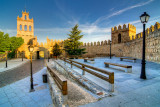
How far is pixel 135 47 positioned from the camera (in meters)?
15.6

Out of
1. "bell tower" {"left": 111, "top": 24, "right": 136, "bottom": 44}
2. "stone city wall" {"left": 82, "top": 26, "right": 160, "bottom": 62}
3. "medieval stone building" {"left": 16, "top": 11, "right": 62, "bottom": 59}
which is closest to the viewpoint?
"stone city wall" {"left": 82, "top": 26, "right": 160, "bottom": 62}

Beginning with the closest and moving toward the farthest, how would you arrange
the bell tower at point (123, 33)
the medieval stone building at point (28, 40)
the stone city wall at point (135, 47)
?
the stone city wall at point (135, 47) → the bell tower at point (123, 33) → the medieval stone building at point (28, 40)

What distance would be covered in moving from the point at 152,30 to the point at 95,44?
55.6 ft

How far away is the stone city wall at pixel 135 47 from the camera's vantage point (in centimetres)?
991

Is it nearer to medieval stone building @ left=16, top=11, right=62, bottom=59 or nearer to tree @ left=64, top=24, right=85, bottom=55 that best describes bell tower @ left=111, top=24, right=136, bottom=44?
tree @ left=64, top=24, right=85, bottom=55

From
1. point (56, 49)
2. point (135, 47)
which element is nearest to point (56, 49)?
point (56, 49)

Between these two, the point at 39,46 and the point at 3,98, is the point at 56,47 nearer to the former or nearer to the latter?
the point at 39,46

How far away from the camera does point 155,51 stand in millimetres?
9961

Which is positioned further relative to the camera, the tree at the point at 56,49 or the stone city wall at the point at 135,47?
the tree at the point at 56,49

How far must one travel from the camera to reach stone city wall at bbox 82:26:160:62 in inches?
390

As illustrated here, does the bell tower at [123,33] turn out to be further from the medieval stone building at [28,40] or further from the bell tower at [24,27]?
the bell tower at [24,27]

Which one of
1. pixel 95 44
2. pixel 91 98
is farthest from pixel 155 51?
pixel 95 44

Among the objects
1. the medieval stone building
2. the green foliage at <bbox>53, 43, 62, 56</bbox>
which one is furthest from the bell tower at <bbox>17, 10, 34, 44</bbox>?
the green foliage at <bbox>53, 43, 62, 56</bbox>

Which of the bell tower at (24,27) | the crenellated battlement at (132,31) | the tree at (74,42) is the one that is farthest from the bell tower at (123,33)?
the bell tower at (24,27)
